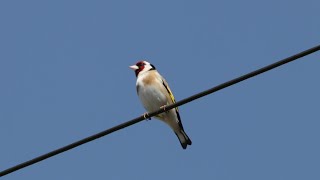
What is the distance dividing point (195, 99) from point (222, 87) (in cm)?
40

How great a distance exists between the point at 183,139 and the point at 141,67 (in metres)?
1.57

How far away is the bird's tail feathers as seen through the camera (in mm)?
12508

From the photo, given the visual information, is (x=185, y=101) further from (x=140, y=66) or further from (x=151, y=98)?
(x=140, y=66)

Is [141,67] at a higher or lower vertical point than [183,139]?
higher

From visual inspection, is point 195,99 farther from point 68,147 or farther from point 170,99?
point 170,99

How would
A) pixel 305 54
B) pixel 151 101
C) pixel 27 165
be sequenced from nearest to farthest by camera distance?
pixel 305 54, pixel 27 165, pixel 151 101

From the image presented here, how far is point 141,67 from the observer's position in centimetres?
1330

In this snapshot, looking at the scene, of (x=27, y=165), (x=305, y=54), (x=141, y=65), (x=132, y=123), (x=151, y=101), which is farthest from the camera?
(x=141, y=65)

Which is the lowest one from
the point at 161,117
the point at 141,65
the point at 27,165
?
the point at 27,165

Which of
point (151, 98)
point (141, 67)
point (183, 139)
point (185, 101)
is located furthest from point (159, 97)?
point (185, 101)

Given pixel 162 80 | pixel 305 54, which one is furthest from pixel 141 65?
pixel 305 54

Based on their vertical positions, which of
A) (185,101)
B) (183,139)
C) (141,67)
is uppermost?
(141,67)

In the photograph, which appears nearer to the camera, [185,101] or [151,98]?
[185,101]

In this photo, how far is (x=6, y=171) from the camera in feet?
24.7
